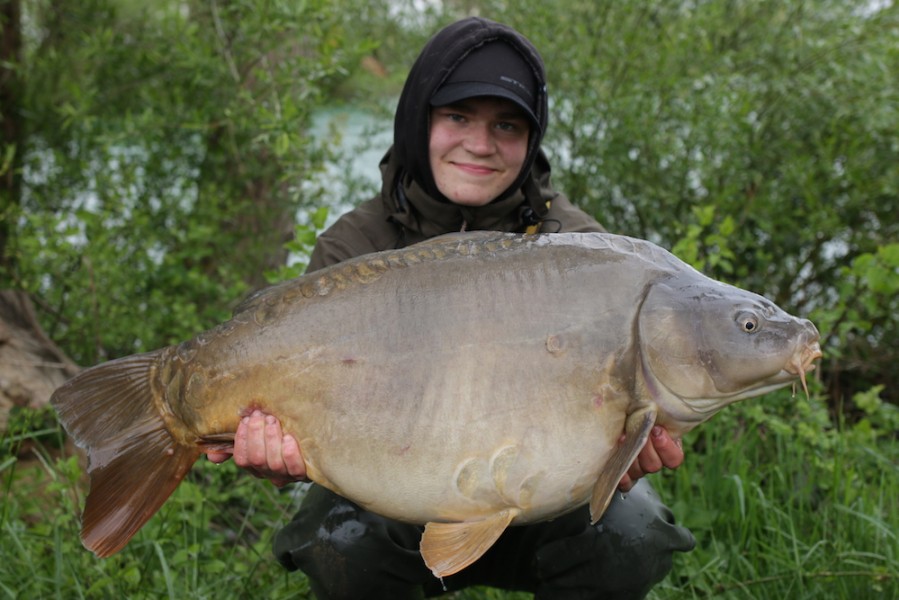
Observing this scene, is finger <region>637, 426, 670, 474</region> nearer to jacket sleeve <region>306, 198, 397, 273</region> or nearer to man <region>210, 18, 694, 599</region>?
man <region>210, 18, 694, 599</region>

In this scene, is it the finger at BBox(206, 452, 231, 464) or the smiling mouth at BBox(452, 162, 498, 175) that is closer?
the finger at BBox(206, 452, 231, 464)

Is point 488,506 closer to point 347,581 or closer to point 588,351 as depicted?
point 588,351

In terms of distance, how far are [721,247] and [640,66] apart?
976 mm

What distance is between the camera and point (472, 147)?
2.13 m

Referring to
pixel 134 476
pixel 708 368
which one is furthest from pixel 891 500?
pixel 134 476

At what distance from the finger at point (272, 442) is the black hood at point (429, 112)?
74 cm

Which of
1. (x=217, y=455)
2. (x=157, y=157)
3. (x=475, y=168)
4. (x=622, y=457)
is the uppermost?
(x=475, y=168)

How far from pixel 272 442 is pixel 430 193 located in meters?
0.80

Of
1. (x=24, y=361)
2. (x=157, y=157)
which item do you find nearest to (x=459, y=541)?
(x=24, y=361)

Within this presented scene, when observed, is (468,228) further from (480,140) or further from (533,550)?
(533,550)

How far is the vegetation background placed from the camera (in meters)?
3.15

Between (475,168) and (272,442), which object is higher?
(475,168)

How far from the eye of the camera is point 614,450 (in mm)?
1518

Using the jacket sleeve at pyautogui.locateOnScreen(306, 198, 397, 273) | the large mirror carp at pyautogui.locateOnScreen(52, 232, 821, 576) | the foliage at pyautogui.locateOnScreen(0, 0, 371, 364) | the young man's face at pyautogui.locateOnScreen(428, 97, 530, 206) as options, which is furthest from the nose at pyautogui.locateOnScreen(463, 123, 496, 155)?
the foliage at pyautogui.locateOnScreen(0, 0, 371, 364)
